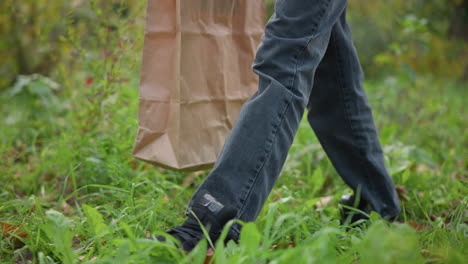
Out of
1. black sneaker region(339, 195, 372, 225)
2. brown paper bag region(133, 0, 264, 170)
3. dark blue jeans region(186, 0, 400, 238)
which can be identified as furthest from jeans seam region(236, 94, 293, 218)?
black sneaker region(339, 195, 372, 225)

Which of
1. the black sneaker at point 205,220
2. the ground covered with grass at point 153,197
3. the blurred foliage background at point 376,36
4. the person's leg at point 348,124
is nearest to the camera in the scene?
the ground covered with grass at point 153,197

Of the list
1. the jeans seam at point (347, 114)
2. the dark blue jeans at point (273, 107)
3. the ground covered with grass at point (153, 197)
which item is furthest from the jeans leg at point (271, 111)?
the jeans seam at point (347, 114)

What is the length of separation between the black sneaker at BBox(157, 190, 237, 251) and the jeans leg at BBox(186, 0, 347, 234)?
0.05 ft

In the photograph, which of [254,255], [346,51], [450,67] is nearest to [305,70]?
[346,51]

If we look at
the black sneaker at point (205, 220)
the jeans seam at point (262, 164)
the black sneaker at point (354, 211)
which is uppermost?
the jeans seam at point (262, 164)

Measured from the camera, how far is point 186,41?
1364 millimetres

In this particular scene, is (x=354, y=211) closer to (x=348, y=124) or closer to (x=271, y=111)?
(x=348, y=124)

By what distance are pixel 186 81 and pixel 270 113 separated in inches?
13.0

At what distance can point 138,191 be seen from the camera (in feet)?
5.60

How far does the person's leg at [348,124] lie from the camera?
4.83ft

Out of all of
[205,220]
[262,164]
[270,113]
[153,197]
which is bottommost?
[153,197]

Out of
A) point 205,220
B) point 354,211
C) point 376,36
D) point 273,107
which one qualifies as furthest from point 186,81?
point 376,36

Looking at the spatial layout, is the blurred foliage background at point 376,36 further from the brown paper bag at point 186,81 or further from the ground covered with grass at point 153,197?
the brown paper bag at point 186,81

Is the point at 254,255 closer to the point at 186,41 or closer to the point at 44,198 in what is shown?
the point at 186,41
